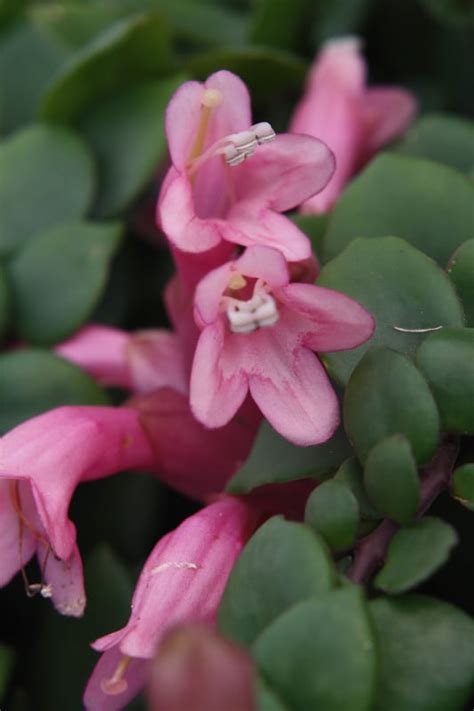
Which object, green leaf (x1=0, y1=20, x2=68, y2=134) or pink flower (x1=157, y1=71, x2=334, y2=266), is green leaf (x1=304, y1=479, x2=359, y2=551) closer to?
pink flower (x1=157, y1=71, x2=334, y2=266)

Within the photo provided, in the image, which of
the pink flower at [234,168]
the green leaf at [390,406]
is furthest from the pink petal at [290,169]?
the green leaf at [390,406]

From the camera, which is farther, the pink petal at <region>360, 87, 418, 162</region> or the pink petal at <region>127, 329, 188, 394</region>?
the pink petal at <region>360, 87, 418, 162</region>

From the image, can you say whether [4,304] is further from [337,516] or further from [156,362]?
[337,516]

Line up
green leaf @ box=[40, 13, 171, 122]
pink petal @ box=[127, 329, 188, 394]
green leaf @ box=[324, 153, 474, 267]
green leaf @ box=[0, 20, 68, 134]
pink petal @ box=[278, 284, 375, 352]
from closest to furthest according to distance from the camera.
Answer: pink petal @ box=[278, 284, 375, 352]
green leaf @ box=[324, 153, 474, 267]
pink petal @ box=[127, 329, 188, 394]
green leaf @ box=[40, 13, 171, 122]
green leaf @ box=[0, 20, 68, 134]

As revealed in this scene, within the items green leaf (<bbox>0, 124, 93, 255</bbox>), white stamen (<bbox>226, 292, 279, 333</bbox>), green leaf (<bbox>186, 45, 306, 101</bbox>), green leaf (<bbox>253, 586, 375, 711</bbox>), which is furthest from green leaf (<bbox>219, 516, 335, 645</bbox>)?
green leaf (<bbox>186, 45, 306, 101</bbox>)

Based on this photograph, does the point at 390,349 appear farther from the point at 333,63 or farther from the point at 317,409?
the point at 333,63

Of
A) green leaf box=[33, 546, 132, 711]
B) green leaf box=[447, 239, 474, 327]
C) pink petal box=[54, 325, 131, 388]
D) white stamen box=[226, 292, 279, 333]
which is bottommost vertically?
green leaf box=[33, 546, 132, 711]

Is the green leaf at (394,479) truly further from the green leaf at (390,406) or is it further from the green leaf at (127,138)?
the green leaf at (127,138)

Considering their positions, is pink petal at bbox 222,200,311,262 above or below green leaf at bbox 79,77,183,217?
above
